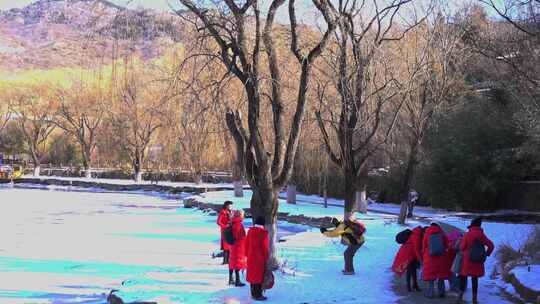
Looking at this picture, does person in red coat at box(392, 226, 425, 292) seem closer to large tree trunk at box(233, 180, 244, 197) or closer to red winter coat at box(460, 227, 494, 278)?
red winter coat at box(460, 227, 494, 278)

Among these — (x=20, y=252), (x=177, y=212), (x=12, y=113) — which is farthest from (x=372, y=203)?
(x=12, y=113)

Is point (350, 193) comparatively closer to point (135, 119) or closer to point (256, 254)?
point (256, 254)

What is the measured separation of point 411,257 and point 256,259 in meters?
2.89

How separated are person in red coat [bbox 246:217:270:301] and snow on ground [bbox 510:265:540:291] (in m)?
4.33

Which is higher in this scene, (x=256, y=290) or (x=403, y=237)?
(x=403, y=237)

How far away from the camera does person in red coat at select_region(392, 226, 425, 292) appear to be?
11.6m

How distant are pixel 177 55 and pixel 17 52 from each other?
160 m

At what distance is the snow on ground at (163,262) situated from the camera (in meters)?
11.5

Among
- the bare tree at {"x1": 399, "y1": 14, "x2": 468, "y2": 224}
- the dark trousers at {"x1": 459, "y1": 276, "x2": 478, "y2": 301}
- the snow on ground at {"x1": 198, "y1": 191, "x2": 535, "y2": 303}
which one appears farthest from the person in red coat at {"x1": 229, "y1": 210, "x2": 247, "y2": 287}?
the bare tree at {"x1": 399, "y1": 14, "x2": 468, "y2": 224}

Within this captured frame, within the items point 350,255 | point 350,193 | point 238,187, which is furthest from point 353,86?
point 238,187

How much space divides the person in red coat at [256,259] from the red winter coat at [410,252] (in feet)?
8.74

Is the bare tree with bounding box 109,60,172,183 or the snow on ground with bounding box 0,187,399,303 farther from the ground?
the bare tree with bounding box 109,60,172,183

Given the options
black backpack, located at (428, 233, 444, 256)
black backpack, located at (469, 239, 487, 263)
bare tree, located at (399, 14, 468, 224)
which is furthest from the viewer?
bare tree, located at (399, 14, 468, 224)

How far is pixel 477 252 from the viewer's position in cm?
1034
